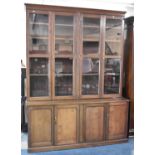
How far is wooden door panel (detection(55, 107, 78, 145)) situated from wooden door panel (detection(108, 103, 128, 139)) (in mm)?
655

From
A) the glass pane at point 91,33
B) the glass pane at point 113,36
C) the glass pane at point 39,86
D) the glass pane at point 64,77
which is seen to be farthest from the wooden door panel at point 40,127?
the glass pane at point 113,36

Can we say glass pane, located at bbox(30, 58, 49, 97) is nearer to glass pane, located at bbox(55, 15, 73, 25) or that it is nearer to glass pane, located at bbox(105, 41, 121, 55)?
glass pane, located at bbox(55, 15, 73, 25)

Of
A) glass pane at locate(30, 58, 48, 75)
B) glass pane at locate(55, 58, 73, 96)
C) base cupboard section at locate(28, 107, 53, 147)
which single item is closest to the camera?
base cupboard section at locate(28, 107, 53, 147)

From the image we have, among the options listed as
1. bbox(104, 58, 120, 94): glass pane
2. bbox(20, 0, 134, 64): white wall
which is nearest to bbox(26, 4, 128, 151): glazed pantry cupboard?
bbox(104, 58, 120, 94): glass pane

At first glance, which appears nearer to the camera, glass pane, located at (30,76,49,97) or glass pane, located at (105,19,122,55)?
glass pane, located at (30,76,49,97)

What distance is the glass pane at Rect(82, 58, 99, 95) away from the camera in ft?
11.5

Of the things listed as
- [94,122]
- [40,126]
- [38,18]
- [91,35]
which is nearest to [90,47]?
[91,35]

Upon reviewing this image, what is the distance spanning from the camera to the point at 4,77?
620 mm

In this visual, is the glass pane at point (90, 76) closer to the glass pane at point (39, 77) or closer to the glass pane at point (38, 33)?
the glass pane at point (39, 77)

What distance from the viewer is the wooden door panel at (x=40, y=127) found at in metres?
3.15

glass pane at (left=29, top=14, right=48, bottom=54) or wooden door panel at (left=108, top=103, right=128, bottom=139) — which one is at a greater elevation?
glass pane at (left=29, top=14, right=48, bottom=54)

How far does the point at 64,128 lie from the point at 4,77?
2.78 meters

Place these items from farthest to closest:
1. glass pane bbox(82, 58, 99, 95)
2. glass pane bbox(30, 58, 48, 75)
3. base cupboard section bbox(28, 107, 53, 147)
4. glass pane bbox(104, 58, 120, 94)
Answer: glass pane bbox(104, 58, 120, 94) < glass pane bbox(82, 58, 99, 95) < glass pane bbox(30, 58, 48, 75) < base cupboard section bbox(28, 107, 53, 147)

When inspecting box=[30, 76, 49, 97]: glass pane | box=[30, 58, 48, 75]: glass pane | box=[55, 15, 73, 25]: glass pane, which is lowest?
box=[30, 76, 49, 97]: glass pane
